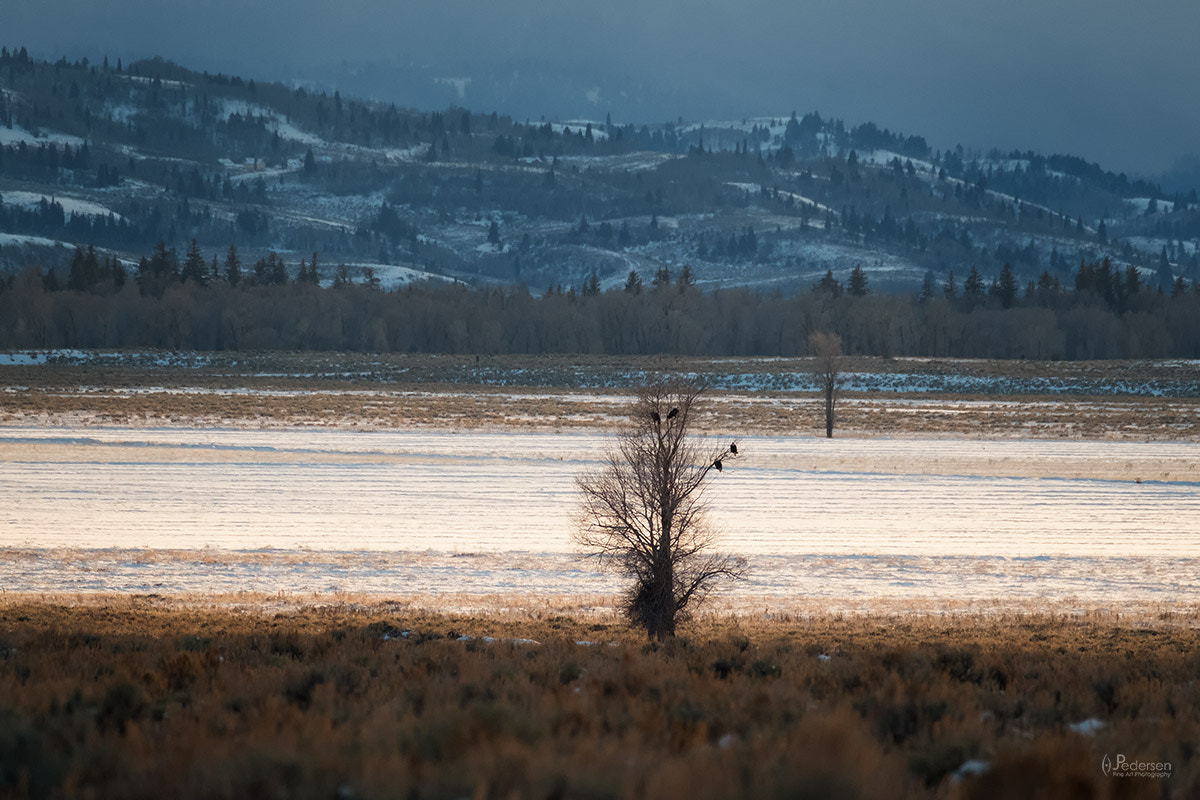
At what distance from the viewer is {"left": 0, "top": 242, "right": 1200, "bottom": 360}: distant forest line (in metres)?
125

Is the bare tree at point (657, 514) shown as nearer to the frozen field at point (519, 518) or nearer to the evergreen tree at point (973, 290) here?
the frozen field at point (519, 518)

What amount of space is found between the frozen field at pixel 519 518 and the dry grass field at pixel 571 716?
735 centimetres

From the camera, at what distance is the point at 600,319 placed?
138m

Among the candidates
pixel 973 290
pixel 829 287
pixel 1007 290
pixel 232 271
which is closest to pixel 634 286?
pixel 829 287

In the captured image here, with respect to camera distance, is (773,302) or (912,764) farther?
(773,302)

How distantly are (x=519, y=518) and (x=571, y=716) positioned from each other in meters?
20.7

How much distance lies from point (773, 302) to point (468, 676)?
13963 centimetres

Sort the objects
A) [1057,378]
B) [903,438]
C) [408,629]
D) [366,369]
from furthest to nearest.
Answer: [366,369]
[1057,378]
[903,438]
[408,629]

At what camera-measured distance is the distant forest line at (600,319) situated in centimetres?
12506

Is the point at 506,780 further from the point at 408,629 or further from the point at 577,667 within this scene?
the point at 408,629

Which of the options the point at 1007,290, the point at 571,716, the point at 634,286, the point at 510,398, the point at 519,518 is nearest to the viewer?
the point at 571,716

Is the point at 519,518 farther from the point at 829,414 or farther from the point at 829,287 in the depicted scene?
the point at 829,287

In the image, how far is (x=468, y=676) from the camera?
26.6 feet

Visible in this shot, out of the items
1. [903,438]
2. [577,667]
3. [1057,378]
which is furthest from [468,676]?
[1057,378]
